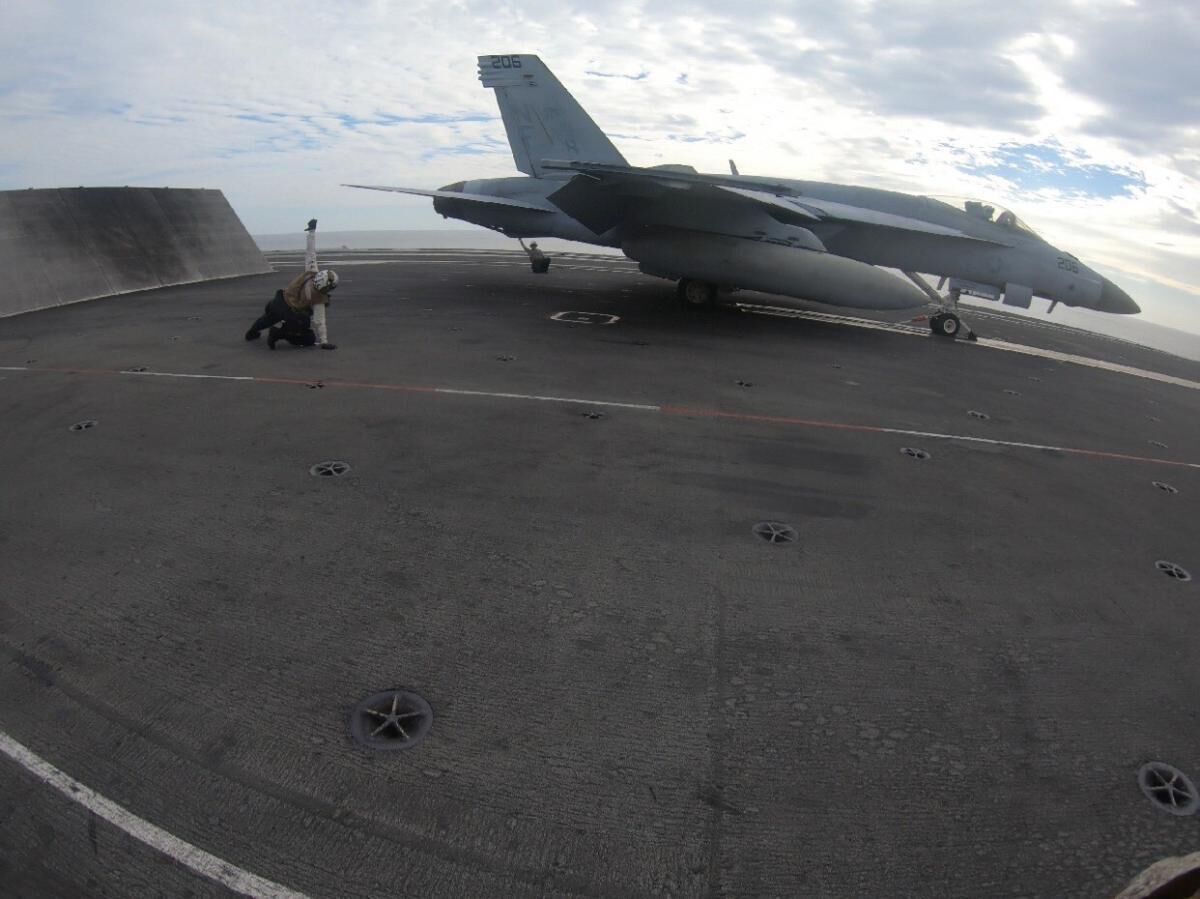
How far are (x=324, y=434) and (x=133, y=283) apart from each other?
1477cm

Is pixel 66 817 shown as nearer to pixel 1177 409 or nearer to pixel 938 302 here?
pixel 1177 409

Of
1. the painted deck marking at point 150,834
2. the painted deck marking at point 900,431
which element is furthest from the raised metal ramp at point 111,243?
the painted deck marking at point 150,834

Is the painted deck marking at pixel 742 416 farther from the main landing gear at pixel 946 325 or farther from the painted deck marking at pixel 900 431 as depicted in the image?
the main landing gear at pixel 946 325

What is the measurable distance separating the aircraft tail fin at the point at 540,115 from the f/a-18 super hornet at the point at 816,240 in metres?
0.43

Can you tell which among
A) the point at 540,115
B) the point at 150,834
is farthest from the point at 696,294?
the point at 150,834

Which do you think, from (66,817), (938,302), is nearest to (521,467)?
(66,817)

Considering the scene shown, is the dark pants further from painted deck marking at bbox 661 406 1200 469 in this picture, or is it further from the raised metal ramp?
the raised metal ramp

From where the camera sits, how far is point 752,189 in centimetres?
1480

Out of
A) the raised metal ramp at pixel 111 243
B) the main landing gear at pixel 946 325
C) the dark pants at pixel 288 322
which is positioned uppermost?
the main landing gear at pixel 946 325

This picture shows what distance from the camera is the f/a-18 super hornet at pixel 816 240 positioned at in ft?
41.9

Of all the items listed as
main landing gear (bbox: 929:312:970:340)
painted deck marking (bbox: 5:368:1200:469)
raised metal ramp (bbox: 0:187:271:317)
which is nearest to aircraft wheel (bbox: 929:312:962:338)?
main landing gear (bbox: 929:312:970:340)

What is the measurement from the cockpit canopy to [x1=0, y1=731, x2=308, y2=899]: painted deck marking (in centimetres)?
1624

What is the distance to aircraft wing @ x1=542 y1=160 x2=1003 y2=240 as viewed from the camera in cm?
1164

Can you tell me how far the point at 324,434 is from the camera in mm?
6570
